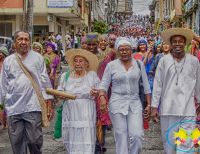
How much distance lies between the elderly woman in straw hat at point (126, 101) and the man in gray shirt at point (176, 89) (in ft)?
0.94

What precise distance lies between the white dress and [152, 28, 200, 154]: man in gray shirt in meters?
0.92

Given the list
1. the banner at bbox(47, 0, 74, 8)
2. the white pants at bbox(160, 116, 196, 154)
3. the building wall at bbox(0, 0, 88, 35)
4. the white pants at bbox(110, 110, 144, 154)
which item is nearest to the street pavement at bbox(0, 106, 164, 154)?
the white pants at bbox(110, 110, 144, 154)

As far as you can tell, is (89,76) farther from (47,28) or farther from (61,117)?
(47,28)

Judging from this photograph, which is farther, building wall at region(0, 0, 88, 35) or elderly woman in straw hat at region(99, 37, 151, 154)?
building wall at region(0, 0, 88, 35)

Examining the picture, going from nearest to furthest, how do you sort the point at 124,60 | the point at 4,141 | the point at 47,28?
1. the point at 124,60
2. the point at 4,141
3. the point at 47,28

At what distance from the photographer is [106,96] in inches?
292

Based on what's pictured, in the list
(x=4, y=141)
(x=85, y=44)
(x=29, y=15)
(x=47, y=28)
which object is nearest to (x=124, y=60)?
(x=85, y=44)

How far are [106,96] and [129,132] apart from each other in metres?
0.58

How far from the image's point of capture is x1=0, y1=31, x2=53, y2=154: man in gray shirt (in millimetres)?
7113

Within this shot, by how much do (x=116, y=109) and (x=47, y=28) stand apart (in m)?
30.4

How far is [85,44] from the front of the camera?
361 inches

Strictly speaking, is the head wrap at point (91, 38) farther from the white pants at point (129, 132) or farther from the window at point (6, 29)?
the window at point (6, 29)

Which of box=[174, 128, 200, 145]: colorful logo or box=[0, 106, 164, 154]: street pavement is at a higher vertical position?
box=[174, 128, 200, 145]: colorful logo

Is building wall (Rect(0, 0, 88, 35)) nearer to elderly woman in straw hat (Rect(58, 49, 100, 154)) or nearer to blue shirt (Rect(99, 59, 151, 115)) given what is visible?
elderly woman in straw hat (Rect(58, 49, 100, 154))
